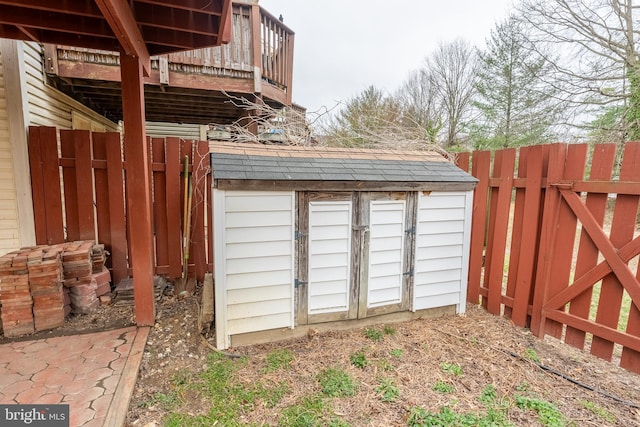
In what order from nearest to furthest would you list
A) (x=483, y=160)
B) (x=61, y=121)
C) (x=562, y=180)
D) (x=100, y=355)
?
1. (x=100, y=355)
2. (x=562, y=180)
3. (x=483, y=160)
4. (x=61, y=121)

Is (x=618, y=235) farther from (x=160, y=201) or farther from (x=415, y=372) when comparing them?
(x=160, y=201)

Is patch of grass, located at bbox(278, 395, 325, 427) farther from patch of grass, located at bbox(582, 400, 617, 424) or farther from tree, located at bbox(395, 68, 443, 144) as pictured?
tree, located at bbox(395, 68, 443, 144)

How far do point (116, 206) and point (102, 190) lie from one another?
25cm

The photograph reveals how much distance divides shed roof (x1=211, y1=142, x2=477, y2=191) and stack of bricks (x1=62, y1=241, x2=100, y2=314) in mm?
1738

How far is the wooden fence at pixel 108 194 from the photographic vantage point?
341cm

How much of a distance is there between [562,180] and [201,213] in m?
4.09

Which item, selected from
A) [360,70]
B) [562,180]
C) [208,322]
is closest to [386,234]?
[562,180]

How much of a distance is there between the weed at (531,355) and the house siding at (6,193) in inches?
215

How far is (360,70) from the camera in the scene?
51.8ft

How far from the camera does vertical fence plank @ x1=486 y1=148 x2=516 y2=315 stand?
324cm

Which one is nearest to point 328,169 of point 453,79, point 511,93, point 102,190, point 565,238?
point 565,238

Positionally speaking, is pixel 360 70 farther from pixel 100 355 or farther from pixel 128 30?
pixel 100 355

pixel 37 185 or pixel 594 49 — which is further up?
pixel 594 49

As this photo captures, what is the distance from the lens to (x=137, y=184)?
9.45 feet
